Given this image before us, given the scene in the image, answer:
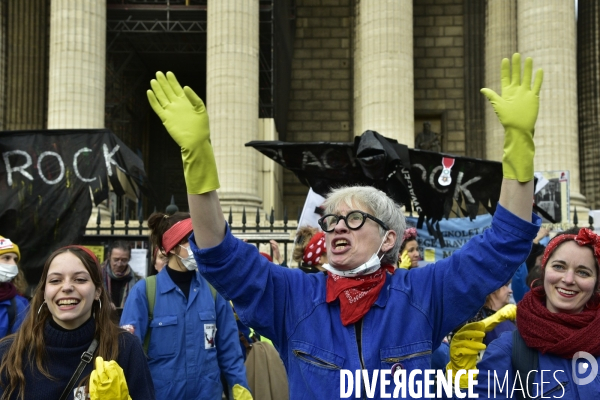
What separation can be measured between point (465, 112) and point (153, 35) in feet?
33.6

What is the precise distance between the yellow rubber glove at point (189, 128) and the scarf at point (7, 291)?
10.2 feet

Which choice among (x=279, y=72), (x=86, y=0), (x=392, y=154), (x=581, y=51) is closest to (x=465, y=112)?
(x=581, y=51)

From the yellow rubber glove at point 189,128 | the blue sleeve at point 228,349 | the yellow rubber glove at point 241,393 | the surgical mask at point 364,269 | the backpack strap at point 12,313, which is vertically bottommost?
the yellow rubber glove at point 241,393

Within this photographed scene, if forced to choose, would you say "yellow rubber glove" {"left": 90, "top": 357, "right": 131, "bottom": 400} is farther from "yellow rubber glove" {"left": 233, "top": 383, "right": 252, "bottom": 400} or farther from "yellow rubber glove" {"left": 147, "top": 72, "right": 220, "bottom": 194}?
"yellow rubber glove" {"left": 233, "top": 383, "right": 252, "bottom": 400}

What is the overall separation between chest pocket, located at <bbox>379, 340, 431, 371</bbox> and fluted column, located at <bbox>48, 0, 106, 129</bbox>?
16820mm

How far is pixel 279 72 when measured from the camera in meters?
21.9

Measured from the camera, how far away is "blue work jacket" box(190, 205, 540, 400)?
3.00 meters

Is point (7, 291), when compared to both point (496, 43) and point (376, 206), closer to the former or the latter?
point (376, 206)

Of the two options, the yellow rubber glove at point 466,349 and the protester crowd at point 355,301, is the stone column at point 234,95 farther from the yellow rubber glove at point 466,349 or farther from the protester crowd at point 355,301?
the yellow rubber glove at point 466,349

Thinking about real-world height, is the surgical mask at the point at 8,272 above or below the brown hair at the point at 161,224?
below

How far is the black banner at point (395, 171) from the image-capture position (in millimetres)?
8352

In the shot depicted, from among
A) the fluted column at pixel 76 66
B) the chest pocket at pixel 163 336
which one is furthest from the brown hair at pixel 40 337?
the fluted column at pixel 76 66

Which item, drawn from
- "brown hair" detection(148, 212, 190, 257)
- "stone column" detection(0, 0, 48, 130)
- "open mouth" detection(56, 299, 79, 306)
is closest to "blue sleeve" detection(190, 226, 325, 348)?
"open mouth" detection(56, 299, 79, 306)

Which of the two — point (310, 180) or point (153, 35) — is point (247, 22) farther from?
point (310, 180)
